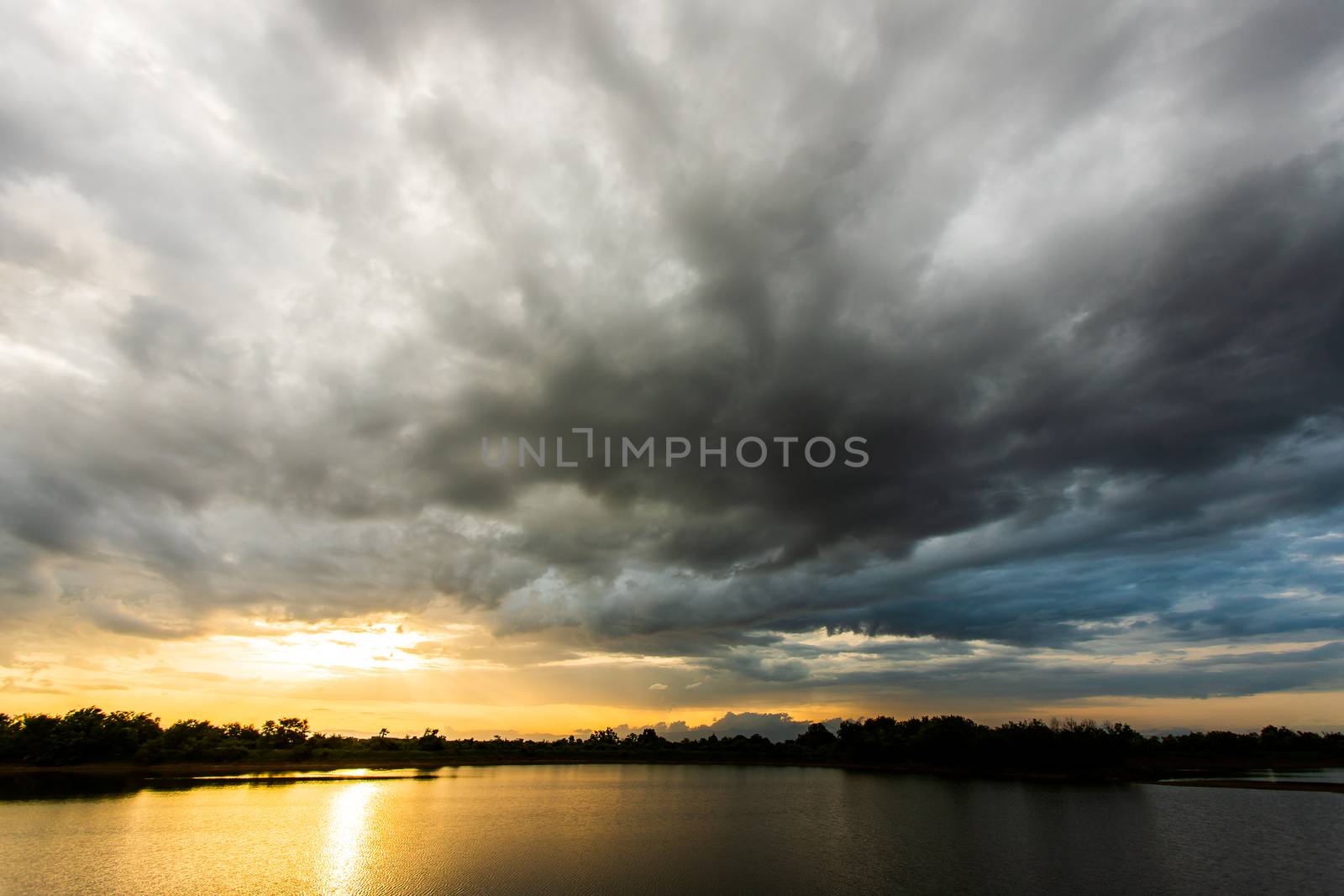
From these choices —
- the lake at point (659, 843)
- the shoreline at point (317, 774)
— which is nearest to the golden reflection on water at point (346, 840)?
the lake at point (659, 843)

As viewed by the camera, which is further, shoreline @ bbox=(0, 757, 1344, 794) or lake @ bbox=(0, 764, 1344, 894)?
shoreline @ bbox=(0, 757, 1344, 794)

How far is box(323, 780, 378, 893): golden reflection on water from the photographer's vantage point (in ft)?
163

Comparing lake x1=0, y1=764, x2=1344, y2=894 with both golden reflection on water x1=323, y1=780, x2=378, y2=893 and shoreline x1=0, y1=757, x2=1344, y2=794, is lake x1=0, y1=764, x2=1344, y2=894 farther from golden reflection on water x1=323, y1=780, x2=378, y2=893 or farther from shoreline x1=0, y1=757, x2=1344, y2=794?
shoreline x1=0, y1=757, x2=1344, y2=794

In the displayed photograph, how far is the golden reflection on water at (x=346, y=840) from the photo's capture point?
49.6m

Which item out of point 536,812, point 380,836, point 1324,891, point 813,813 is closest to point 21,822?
point 380,836

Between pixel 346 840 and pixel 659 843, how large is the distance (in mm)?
32599

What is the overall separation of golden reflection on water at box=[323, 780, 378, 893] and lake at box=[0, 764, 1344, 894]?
0.35 meters

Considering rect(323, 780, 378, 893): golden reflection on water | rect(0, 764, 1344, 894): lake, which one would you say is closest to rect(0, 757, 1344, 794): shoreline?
rect(0, 764, 1344, 894): lake

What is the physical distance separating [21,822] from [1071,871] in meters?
111

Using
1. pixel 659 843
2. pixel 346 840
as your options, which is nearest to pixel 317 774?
pixel 346 840

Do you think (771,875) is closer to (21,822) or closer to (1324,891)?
(1324,891)

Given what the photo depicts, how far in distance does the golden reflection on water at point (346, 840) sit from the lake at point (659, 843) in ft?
1.15

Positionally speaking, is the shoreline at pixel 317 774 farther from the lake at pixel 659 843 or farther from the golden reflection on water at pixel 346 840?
the golden reflection on water at pixel 346 840

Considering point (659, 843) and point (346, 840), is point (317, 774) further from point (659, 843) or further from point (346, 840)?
point (659, 843)
